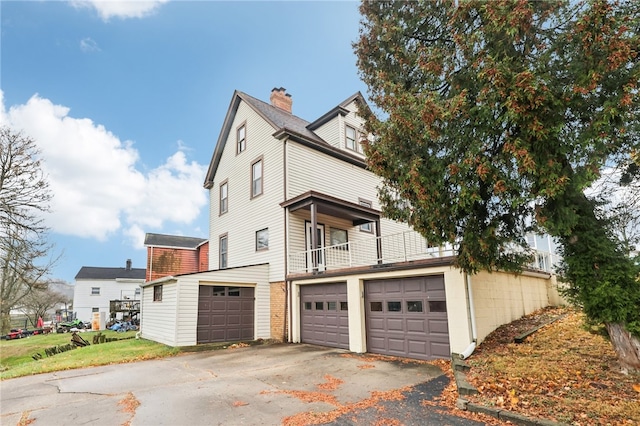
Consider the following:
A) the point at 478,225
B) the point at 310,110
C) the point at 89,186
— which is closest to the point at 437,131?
the point at 478,225

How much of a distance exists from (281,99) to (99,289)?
36421 millimetres

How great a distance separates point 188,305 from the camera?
11.8m

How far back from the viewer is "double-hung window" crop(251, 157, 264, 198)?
15.2m

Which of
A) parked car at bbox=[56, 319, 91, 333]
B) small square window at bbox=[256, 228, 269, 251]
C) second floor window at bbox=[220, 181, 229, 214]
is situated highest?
second floor window at bbox=[220, 181, 229, 214]

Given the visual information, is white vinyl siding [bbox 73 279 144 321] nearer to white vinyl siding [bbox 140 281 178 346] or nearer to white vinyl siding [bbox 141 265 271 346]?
white vinyl siding [bbox 140 281 178 346]

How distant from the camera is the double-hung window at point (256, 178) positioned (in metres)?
15.2

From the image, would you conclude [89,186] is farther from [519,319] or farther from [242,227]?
[519,319]

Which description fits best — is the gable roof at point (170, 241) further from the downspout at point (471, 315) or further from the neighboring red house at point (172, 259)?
the downspout at point (471, 315)

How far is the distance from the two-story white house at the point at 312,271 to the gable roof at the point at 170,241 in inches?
353

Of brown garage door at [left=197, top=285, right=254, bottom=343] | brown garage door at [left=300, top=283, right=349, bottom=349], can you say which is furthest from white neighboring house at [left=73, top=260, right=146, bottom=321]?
brown garage door at [left=300, top=283, right=349, bottom=349]


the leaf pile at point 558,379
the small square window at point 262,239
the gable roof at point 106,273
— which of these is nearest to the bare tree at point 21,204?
the small square window at point 262,239

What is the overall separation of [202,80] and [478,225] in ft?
53.1

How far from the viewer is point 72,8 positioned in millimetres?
11594

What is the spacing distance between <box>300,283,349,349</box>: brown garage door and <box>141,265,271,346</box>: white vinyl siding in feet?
6.16
